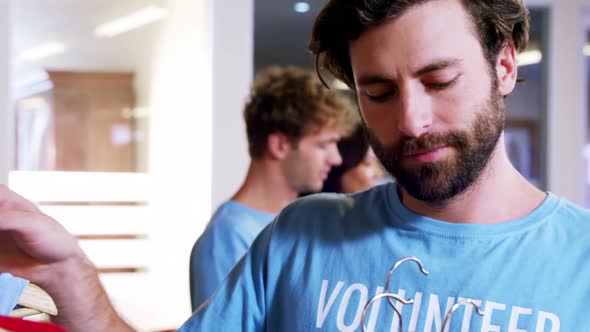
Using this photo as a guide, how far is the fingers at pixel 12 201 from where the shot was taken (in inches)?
30.5

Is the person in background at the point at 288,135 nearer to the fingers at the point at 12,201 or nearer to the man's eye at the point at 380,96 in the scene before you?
the man's eye at the point at 380,96

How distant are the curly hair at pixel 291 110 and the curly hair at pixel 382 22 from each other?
94cm

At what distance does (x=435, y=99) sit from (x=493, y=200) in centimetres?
15

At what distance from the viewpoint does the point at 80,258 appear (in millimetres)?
849

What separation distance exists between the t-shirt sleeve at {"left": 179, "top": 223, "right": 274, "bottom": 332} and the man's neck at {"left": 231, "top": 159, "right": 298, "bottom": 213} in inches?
31.5

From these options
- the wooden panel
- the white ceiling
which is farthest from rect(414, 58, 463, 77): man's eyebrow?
the wooden panel

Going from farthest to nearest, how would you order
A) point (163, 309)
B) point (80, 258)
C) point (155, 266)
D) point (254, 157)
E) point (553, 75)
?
point (155, 266)
point (163, 309)
point (553, 75)
point (254, 157)
point (80, 258)

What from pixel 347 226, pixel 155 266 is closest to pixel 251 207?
pixel 347 226

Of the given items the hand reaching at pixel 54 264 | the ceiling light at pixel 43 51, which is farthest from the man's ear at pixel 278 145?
the ceiling light at pixel 43 51

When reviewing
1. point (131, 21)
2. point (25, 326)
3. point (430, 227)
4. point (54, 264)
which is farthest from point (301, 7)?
point (25, 326)

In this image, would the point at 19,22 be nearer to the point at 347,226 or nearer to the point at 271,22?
the point at 271,22

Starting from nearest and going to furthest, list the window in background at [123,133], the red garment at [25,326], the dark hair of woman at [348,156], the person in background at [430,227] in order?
the red garment at [25,326] → the person in background at [430,227] → the dark hair of woman at [348,156] → the window in background at [123,133]

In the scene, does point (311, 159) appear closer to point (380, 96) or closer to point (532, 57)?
point (380, 96)

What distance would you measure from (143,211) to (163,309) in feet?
3.27
